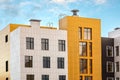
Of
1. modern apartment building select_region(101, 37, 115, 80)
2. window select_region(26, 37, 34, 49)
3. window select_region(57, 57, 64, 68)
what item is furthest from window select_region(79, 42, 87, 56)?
window select_region(26, 37, 34, 49)

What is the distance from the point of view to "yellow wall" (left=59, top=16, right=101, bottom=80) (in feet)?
144

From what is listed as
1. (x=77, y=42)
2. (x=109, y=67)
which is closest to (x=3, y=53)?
(x=77, y=42)

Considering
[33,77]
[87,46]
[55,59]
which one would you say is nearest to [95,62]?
[87,46]

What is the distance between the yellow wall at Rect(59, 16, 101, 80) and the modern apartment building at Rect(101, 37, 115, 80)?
9.88ft

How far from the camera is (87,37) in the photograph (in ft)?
149

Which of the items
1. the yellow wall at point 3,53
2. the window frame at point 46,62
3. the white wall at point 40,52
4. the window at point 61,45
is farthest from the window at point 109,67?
the yellow wall at point 3,53

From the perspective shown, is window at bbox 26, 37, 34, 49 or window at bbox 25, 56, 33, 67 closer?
A: window at bbox 25, 56, 33, 67

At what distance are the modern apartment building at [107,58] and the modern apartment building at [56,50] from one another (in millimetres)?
2984

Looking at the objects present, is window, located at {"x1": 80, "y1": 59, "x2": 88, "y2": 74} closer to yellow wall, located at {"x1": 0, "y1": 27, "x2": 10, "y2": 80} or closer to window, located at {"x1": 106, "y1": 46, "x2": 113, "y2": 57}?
window, located at {"x1": 106, "y1": 46, "x2": 113, "y2": 57}

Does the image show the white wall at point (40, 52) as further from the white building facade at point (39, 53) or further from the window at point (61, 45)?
the window at point (61, 45)

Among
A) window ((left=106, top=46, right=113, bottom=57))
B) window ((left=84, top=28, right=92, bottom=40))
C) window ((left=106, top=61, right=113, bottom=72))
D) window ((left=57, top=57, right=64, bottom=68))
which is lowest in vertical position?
window ((left=106, top=61, right=113, bottom=72))

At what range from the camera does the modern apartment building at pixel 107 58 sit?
48403mm

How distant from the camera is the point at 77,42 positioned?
44.4 metres

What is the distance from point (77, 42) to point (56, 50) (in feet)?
10.3
